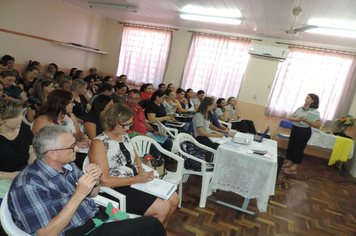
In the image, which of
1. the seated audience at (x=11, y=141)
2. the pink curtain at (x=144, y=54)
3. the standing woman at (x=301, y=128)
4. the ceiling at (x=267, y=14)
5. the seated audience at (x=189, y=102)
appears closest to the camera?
the seated audience at (x=11, y=141)

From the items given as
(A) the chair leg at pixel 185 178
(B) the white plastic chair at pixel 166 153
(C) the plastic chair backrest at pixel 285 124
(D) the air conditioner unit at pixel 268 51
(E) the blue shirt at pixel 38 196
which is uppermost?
(D) the air conditioner unit at pixel 268 51

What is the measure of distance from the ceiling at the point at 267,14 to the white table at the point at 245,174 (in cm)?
229

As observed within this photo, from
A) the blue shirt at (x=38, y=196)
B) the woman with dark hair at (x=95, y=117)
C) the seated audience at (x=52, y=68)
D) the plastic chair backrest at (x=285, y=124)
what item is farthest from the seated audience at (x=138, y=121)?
the plastic chair backrest at (x=285, y=124)

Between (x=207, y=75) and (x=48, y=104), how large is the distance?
16.2 ft

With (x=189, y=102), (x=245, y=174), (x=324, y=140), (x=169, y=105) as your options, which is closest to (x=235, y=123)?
(x=189, y=102)

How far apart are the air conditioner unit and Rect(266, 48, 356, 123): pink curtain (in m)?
0.42

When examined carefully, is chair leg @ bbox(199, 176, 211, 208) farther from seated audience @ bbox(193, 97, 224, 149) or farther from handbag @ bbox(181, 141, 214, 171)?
seated audience @ bbox(193, 97, 224, 149)

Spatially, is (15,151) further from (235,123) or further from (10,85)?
(235,123)

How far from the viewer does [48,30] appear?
568cm

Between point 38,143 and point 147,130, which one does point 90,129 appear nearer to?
point 147,130

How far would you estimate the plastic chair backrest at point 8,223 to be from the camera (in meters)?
1.09

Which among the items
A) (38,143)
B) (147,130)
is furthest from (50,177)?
(147,130)

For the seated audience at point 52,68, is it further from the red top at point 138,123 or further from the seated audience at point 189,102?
the red top at point 138,123

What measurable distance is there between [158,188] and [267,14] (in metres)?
3.60
